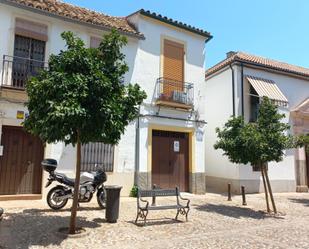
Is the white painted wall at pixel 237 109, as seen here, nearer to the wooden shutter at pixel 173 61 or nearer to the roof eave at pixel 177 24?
the roof eave at pixel 177 24

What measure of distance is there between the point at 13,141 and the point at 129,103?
5.53m

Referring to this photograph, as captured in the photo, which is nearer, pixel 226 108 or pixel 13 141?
pixel 13 141

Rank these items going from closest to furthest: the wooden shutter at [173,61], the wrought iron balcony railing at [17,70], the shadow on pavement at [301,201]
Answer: the wrought iron balcony railing at [17,70] → the shadow on pavement at [301,201] → the wooden shutter at [173,61]

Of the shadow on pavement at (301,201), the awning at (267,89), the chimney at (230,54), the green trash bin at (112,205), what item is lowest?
the shadow on pavement at (301,201)

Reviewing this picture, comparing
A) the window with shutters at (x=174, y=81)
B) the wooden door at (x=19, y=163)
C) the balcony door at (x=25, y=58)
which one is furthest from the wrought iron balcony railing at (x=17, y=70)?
the window with shutters at (x=174, y=81)

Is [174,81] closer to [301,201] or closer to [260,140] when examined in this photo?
[260,140]

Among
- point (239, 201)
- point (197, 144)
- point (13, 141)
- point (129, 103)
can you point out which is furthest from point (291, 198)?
point (13, 141)

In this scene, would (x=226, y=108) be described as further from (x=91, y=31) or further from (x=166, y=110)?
(x=91, y=31)

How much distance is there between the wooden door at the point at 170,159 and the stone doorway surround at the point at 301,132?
686cm

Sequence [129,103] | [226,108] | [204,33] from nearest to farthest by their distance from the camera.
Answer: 1. [129,103]
2. [204,33]
3. [226,108]

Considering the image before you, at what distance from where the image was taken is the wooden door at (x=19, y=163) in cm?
1071

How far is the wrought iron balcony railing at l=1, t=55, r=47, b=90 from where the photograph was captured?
10.7 metres

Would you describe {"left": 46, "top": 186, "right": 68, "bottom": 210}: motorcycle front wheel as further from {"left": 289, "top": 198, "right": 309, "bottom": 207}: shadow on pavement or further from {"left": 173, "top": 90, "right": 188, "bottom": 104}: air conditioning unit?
{"left": 289, "top": 198, "right": 309, "bottom": 207}: shadow on pavement

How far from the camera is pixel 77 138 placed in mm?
6988
